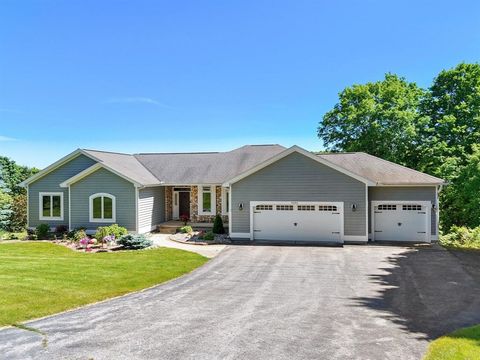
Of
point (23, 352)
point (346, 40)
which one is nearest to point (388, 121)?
point (346, 40)

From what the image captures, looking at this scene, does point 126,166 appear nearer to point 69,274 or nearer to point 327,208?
point 69,274

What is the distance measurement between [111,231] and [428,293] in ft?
52.2

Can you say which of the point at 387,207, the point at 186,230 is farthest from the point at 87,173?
the point at 387,207

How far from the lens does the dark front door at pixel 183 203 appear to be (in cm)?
2541

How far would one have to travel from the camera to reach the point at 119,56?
2017 centimetres

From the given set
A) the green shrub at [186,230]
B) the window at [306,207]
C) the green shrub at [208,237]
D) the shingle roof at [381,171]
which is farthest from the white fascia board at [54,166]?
the shingle roof at [381,171]

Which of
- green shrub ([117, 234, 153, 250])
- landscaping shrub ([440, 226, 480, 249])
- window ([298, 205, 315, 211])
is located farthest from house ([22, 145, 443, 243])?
green shrub ([117, 234, 153, 250])

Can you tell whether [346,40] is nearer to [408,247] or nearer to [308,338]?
[408,247]

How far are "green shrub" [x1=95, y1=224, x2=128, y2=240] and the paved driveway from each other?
27.8ft

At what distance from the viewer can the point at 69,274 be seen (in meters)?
12.1

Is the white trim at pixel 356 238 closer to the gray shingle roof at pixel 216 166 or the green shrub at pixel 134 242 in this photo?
the gray shingle roof at pixel 216 166

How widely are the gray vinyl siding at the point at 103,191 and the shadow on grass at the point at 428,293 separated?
1457cm

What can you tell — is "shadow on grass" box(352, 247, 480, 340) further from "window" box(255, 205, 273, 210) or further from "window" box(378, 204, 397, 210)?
"window" box(255, 205, 273, 210)

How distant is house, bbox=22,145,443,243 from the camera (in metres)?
18.5
